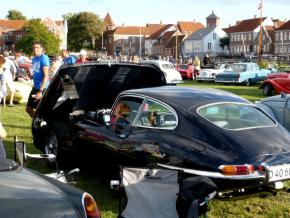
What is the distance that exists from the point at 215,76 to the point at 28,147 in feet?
90.1

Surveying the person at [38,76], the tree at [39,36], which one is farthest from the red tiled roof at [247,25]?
the person at [38,76]

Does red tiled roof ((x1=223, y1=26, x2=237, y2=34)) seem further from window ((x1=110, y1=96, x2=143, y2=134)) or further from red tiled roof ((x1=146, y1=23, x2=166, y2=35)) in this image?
window ((x1=110, y1=96, x2=143, y2=134))

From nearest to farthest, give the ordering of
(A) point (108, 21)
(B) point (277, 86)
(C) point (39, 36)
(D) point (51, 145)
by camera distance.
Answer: (D) point (51, 145) → (B) point (277, 86) → (C) point (39, 36) → (A) point (108, 21)

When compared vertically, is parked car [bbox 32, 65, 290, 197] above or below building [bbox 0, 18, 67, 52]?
below

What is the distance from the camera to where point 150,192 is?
201 inches

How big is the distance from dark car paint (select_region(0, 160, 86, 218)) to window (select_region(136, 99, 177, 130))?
2254 millimetres

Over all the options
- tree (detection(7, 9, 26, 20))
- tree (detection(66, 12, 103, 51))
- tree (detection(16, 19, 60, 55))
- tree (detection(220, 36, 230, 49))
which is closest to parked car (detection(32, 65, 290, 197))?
tree (detection(16, 19, 60, 55))

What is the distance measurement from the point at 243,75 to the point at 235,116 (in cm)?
2846

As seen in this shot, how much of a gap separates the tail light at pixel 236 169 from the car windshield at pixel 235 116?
618mm

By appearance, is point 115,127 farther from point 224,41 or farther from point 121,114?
point 224,41

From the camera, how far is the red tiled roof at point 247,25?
13025 cm

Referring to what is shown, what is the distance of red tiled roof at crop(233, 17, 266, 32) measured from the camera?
130250mm

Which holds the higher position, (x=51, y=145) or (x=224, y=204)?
(x=51, y=145)

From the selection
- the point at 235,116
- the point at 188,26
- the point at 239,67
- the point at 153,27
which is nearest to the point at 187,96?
the point at 235,116
